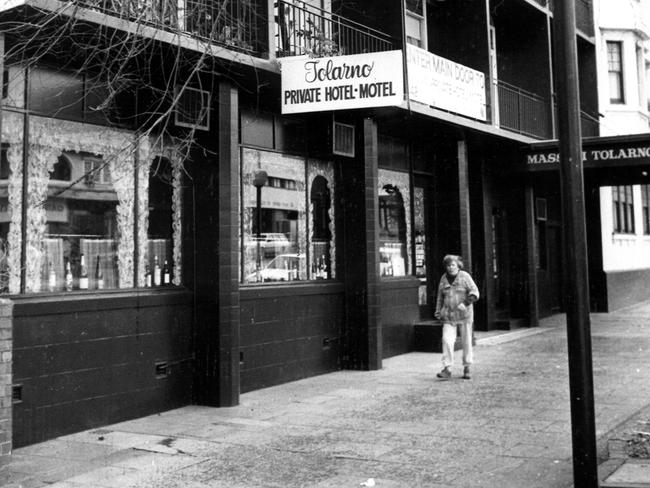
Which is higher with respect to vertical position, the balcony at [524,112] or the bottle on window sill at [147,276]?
Answer: the balcony at [524,112]

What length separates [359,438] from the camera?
7535 millimetres

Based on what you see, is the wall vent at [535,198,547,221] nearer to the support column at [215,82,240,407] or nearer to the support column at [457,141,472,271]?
the support column at [457,141,472,271]

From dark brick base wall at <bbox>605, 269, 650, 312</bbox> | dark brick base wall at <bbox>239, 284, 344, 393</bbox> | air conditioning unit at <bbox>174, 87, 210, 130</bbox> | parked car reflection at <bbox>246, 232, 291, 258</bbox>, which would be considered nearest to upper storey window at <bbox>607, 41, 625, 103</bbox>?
dark brick base wall at <bbox>605, 269, 650, 312</bbox>

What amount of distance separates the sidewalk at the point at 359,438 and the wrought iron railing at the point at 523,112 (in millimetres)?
7394

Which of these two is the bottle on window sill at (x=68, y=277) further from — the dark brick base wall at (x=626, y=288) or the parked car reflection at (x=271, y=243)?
the dark brick base wall at (x=626, y=288)

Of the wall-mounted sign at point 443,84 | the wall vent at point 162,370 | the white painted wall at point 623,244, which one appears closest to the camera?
the wall vent at point 162,370

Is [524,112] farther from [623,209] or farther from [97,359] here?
[97,359]

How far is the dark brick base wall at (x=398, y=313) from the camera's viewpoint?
531 inches

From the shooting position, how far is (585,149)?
1585 centimetres

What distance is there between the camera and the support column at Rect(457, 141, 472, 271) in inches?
592

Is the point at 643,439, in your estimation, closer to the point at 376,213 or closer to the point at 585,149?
the point at 376,213

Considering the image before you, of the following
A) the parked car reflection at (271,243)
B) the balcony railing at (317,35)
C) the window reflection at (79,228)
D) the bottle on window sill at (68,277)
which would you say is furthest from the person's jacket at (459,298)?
the bottle on window sill at (68,277)

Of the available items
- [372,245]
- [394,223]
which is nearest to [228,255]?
[372,245]

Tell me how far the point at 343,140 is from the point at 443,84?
191 cm
